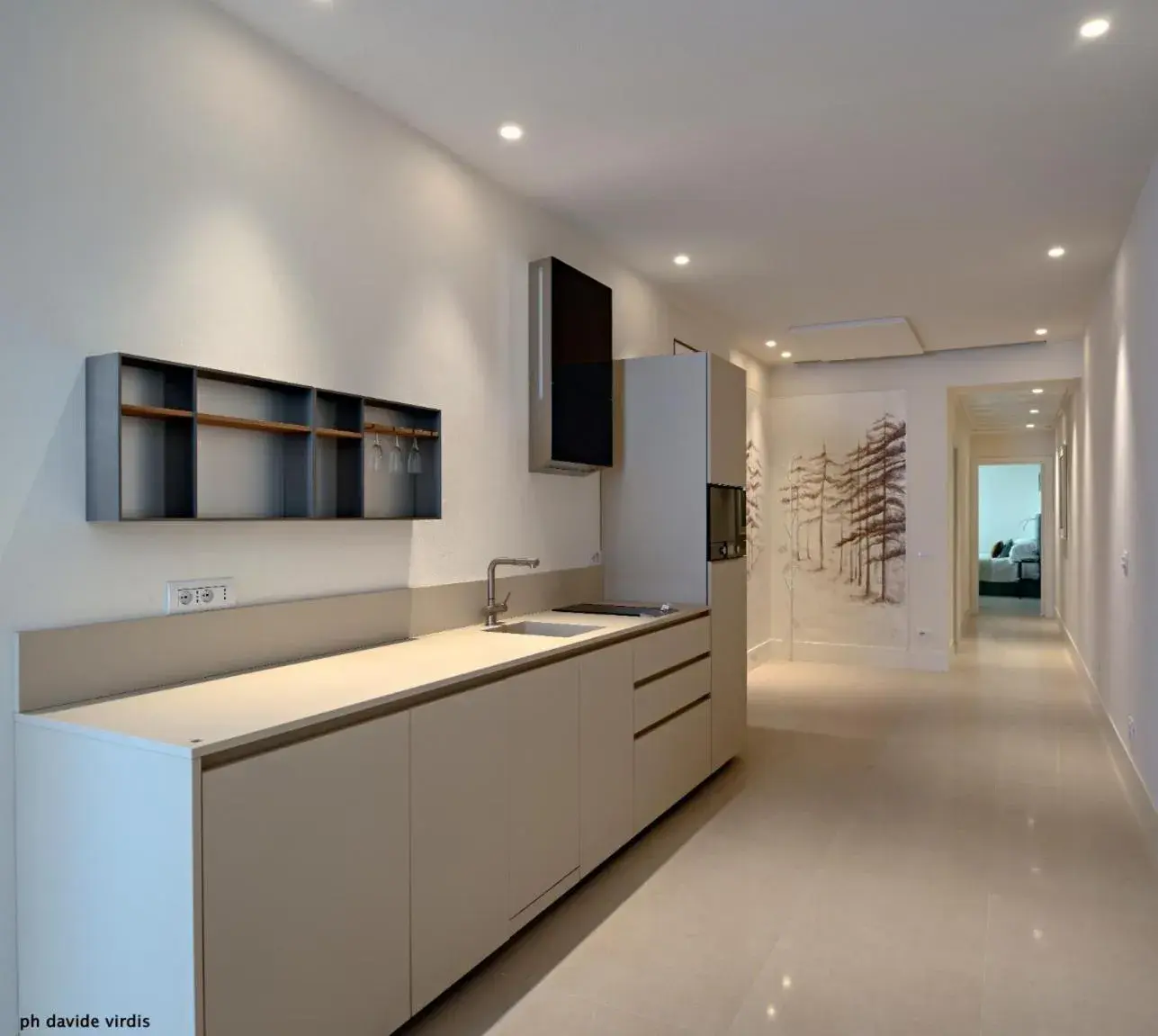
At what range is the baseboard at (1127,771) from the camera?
11.7ft

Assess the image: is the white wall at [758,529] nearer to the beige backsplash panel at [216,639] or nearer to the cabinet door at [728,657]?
the cabinet door at [728,657]

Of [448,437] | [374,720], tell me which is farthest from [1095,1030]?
[448,437]

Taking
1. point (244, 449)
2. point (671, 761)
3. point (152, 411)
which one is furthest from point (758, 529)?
point (152, 411)

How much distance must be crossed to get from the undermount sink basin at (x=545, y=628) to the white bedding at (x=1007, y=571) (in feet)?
39.0

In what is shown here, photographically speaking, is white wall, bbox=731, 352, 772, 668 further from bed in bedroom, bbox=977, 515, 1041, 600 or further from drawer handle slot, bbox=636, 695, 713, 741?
bed in bedroom, bbox=977, 515, 1041, 600

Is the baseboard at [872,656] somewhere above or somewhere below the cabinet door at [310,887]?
below

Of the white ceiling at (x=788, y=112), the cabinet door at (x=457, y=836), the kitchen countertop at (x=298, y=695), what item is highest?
the white ceiling at (x=788, y=112)

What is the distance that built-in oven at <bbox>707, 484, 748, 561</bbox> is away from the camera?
420cm

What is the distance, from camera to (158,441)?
225cm

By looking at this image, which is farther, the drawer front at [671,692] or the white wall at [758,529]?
the white wall at [758,529]

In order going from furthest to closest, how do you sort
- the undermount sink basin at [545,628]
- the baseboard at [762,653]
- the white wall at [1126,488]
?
the baseboard at [762,653] < the white wall at [1126,488] < the undermount sink basin at [545,628]

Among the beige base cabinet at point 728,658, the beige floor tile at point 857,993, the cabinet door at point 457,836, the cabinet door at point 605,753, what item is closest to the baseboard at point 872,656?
the beige base cabinet at point 728,658

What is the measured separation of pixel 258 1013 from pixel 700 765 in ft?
8.43

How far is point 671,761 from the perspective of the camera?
3.68 metres
